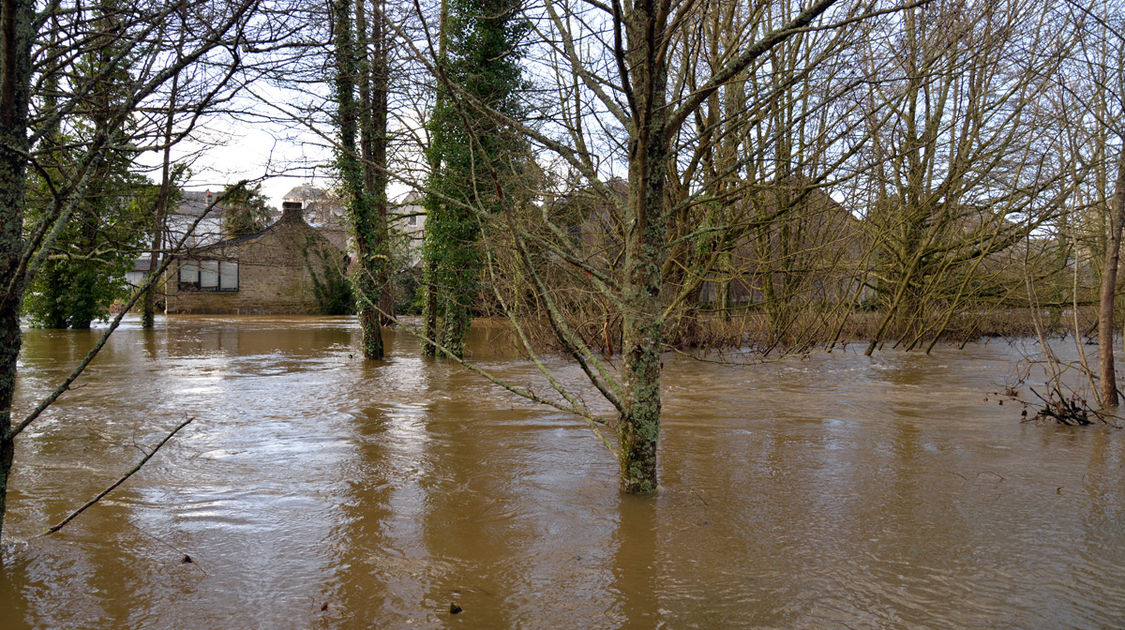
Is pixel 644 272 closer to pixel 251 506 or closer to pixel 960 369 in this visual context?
pixel 251 506

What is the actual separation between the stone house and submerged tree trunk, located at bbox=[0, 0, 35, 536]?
32459mm

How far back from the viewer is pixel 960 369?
1441 centimetres

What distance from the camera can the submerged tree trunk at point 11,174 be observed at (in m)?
3.08

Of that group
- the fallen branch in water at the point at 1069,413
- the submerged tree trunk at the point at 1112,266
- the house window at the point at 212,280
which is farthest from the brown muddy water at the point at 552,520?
the house window at the point at 212,280

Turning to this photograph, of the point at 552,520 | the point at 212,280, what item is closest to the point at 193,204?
the point at 212,280

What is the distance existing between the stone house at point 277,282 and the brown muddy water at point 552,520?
26.2 metres

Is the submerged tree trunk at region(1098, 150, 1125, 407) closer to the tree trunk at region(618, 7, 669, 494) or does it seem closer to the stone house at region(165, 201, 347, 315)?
the tree trunk at region(618, 7, 669, 494)

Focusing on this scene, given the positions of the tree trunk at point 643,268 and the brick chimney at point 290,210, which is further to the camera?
the brick chimney at point 290,210

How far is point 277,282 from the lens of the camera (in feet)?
117

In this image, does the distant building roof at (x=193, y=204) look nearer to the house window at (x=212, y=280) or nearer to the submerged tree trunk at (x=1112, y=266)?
→ the house window at (x=212, y=280)

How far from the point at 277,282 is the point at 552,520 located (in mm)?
33551

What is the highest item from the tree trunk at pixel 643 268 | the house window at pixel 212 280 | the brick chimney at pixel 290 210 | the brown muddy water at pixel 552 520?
the brick chimney at pixel 290 210

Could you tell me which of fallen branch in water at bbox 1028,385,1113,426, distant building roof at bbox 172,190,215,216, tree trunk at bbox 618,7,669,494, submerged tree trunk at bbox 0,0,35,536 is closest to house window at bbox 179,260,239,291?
distant building roof at bbox 172,190,215,216

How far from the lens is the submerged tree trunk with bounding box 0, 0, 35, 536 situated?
121 inches
